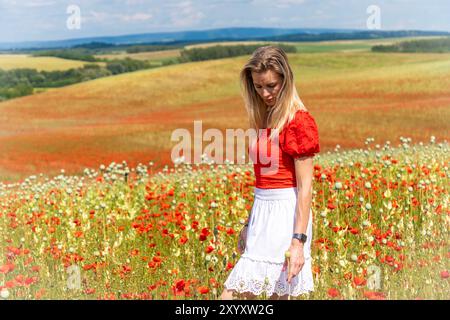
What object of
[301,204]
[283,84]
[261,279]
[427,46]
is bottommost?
[261,279]

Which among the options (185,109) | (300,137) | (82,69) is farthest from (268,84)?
(82,69)

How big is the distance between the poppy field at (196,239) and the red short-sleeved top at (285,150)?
27.1 inches

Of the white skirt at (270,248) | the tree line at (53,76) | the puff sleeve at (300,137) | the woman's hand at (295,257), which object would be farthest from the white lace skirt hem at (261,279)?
the tree line at (53,76)

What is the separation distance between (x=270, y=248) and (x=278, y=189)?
33cm

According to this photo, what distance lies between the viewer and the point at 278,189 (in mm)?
3689

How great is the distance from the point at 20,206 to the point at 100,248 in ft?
6.11

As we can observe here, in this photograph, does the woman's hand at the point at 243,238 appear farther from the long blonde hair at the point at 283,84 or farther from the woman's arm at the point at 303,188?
the long blonde hair at the point at 283,84

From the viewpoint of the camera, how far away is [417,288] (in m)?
4.70

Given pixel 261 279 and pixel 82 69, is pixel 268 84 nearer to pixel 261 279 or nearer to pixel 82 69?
pixel 261 279

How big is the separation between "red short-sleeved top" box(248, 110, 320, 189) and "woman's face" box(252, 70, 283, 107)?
168 mm

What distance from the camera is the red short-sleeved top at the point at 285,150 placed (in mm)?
3559

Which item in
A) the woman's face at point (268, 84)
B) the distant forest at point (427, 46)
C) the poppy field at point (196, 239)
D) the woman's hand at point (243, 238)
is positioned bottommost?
the poppy field at point (196, 239)

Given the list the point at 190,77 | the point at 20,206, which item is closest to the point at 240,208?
the point at 20,206
